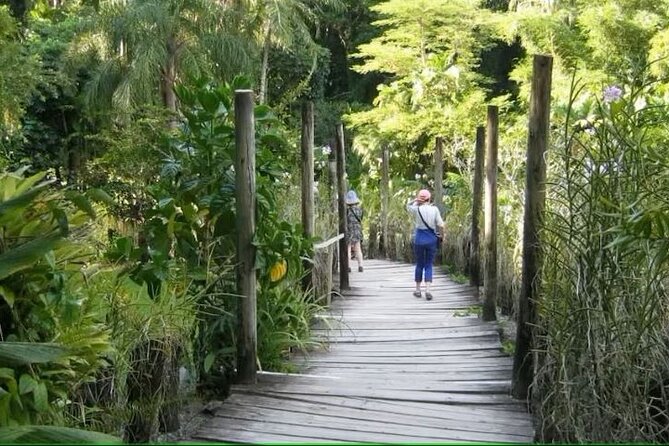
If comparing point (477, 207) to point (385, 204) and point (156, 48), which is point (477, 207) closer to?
point (385, 204)

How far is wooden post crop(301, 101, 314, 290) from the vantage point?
6242 millimetres

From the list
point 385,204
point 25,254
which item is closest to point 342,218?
point 385,204

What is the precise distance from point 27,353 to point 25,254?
14.0 inches

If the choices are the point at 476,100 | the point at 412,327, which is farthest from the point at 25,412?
the point at 476,100

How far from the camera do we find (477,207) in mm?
7887

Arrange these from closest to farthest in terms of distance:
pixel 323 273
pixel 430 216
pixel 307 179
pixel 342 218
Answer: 1. pixel 307 179
2. pixel 323 273
3. pixel 430 216
4. pixel 342 218

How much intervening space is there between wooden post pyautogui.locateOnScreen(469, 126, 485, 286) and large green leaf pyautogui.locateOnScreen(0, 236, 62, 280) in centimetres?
573

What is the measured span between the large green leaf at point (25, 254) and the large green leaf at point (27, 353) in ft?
0.82

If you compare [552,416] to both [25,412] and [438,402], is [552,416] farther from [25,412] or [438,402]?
[25,412]

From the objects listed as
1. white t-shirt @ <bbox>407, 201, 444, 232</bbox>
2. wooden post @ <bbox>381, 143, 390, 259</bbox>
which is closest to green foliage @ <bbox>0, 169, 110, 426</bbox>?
white t-shirt @ <bbox>407, 201, 444, 232</bbox>

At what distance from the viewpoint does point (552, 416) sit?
3.38 m

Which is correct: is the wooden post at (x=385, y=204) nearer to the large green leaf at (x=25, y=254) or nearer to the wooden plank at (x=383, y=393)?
the wooden plank at (x=383, y=393)

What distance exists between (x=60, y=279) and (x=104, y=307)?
66cm

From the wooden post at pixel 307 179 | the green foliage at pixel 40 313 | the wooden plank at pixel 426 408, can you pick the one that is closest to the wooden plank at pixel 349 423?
the wooden plank at pixel 426 408
